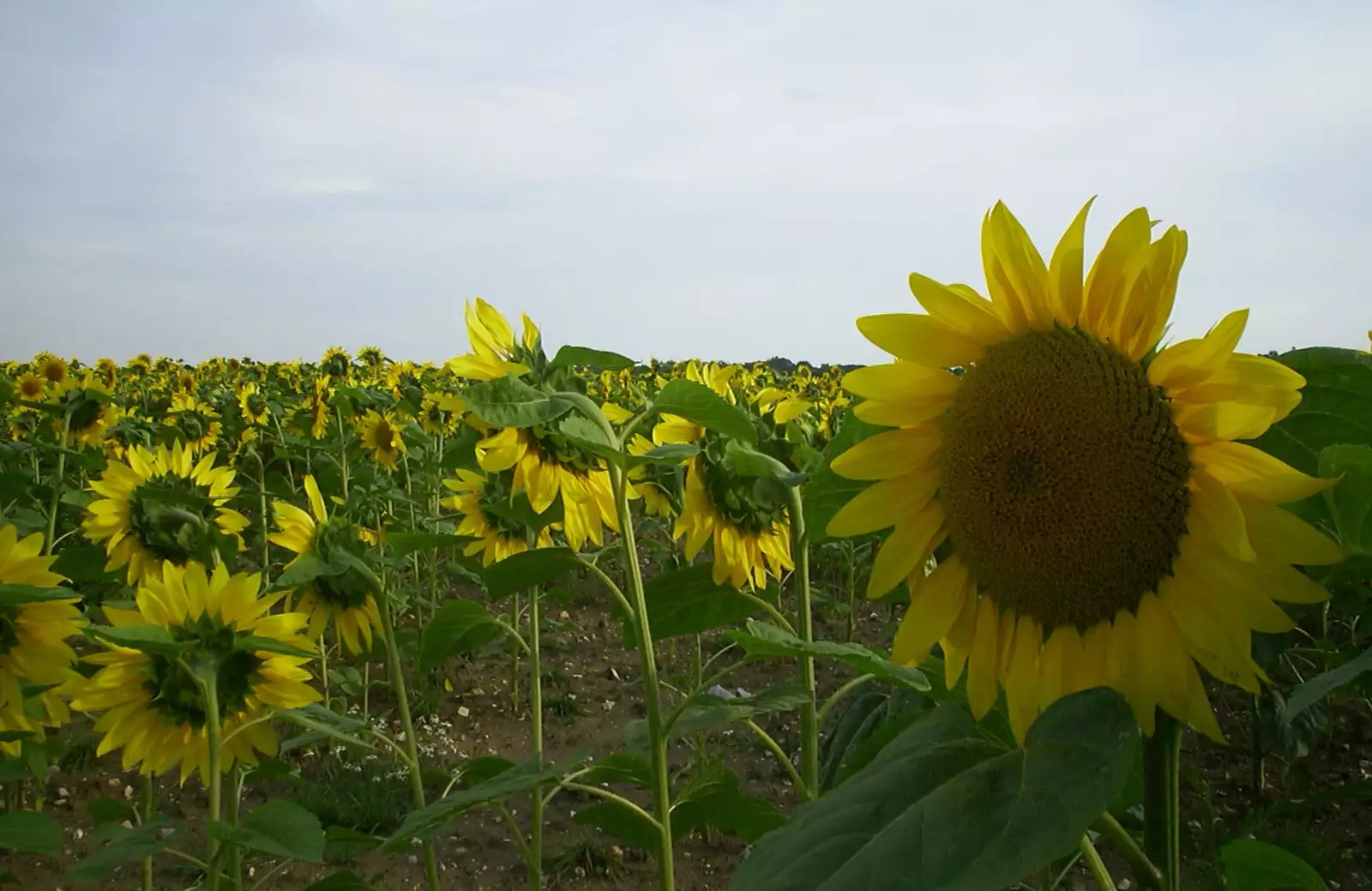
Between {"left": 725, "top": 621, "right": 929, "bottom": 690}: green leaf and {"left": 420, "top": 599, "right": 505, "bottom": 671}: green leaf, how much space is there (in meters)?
1.02

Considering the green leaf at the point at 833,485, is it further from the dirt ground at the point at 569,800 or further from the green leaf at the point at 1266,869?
the dirt ground at the point at 569,800

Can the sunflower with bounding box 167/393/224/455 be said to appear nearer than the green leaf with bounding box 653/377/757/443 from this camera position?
No

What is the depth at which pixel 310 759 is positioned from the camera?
409 cm

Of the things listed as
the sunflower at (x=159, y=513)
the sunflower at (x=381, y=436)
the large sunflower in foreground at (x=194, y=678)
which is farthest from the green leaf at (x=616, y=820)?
the sunflower at (x=381, y=436)

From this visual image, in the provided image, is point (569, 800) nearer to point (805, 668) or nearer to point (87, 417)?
point (805, 668)

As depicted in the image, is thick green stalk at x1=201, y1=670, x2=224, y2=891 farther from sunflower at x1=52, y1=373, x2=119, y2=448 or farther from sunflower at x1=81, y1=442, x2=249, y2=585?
sunflower at x1=52, y1=373, x2=119, y2=448

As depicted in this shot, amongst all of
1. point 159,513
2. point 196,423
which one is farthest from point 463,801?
point 196,423

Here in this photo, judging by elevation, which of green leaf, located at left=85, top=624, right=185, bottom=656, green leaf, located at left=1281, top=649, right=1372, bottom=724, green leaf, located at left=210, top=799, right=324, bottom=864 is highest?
green leaf, located at left=1281, top=649, right=1372, bottom=724

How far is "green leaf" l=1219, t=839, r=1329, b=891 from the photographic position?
1.00 m

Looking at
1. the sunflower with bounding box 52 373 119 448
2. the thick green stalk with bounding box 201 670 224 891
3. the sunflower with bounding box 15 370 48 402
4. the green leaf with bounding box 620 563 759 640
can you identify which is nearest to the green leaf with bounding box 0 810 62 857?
the thick green stalk with bounding box 201 670 224 891

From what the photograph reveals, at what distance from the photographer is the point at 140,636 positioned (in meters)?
1.53

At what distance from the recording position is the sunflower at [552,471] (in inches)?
77.3

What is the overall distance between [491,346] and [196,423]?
3.94 meters

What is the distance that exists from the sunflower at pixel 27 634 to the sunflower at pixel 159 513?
528mm
